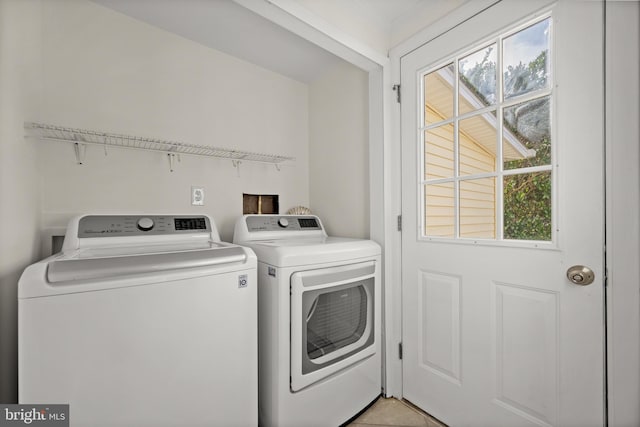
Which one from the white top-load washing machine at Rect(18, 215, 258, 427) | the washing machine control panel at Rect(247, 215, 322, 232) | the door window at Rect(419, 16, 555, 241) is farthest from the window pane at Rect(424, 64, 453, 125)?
the white top-load washing machine at Rect(18, 215, 258, 427)

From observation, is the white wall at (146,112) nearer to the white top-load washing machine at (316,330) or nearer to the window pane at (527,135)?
the white top-load washing machine at (316,330)

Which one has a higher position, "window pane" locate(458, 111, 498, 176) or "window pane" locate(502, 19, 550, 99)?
"window pane" locate(502, 19, 550, 99)

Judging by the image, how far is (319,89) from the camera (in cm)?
228

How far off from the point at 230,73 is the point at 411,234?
1672 mm

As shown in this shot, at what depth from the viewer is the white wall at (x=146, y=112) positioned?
4.59ft

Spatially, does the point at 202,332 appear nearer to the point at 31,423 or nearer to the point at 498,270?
the point at 31,423

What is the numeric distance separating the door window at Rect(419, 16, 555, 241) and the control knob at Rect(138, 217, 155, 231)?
1.50 metres

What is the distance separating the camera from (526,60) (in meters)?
1.19

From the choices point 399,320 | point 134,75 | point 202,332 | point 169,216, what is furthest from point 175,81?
point 399,320

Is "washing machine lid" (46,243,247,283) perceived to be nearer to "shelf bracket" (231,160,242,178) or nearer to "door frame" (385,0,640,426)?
"shelf bracket" (231,160,242,178)

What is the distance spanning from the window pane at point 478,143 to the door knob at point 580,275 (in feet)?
1.69

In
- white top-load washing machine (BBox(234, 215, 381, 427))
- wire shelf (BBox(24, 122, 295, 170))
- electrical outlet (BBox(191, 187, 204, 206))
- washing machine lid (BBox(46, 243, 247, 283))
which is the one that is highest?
wire shelf (BBox(24, 122, 295, 170))

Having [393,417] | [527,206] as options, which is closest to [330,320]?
[393,417]

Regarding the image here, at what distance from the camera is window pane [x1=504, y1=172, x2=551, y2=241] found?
3.74ft
